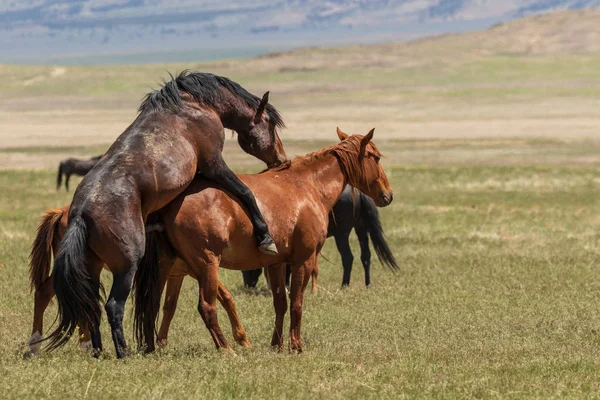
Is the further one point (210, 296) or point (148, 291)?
point (148, 291)

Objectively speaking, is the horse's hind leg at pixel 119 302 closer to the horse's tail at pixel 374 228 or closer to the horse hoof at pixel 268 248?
the horse hoof at pixel 268 248

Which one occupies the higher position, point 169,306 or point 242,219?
point 242,219

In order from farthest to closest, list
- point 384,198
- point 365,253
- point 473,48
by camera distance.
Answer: point 473,48 < point 365,253 < point 384,198

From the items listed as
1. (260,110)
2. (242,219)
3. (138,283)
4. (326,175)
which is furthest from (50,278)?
(326,175)

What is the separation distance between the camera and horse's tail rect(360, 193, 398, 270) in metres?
16.9

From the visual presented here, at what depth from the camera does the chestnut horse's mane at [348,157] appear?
1086 cm

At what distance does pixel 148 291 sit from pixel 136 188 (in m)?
1.21

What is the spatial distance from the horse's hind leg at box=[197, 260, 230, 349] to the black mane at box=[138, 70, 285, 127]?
4.81 feet

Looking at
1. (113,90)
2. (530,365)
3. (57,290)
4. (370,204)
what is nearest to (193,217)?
(57,290)

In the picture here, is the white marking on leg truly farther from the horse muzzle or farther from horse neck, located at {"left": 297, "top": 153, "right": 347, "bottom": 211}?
the horse muzzle

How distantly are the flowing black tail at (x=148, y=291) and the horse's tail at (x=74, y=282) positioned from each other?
70 cm

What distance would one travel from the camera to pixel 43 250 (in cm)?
1088

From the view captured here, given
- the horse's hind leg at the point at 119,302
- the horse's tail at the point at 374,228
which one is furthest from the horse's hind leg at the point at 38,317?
the horse's tail at the point at 374,228

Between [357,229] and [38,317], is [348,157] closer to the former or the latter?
[38,317]
